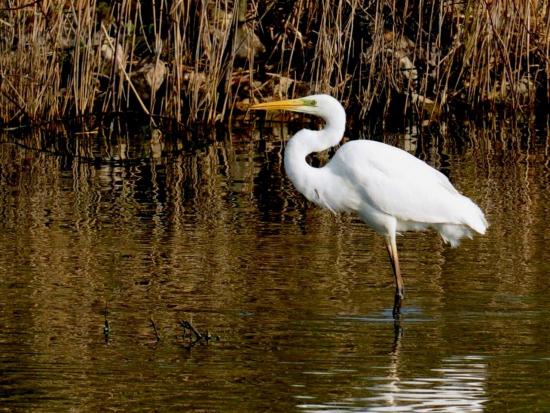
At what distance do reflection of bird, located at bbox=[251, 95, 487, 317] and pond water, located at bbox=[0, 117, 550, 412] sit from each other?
1.22 feet

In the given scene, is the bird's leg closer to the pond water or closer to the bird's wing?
the pond water

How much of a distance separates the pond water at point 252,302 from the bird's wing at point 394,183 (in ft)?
1.37

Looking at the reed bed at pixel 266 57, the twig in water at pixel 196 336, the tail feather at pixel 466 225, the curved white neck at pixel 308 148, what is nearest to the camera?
the twig in water at pixel 196 336

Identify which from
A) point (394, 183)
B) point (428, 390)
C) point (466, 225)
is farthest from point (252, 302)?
point (428, 390)

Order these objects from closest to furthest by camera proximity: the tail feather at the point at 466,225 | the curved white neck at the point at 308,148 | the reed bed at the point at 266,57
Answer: the curved white neck at the point at 308,148 < the tail feather at the point at 466,225 < the reed bed at the point at 266,57

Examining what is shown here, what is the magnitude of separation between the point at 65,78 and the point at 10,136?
172 cm

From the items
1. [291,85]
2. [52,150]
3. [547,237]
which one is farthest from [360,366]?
[291,85]

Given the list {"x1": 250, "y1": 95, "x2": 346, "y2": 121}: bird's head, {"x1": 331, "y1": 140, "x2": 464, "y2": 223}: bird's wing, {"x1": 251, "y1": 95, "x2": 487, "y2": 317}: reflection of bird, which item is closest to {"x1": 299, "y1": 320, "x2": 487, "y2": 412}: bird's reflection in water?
{"x1": 251, "y1": 95, "x2": 487, "y2": 317}: reflection of bird

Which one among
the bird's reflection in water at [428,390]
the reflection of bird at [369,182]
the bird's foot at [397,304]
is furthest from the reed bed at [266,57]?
the bird's reflection in water at [428,390]

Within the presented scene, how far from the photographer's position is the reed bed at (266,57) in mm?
13219

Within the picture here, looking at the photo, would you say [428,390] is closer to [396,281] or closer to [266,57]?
[396,281]

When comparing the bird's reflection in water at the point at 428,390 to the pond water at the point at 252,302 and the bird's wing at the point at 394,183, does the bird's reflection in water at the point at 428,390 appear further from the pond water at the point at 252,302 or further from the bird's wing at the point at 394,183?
the bird's wing at the point at 394,183

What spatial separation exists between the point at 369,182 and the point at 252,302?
1042 millimetres

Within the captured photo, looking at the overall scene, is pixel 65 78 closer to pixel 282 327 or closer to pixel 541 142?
pixel 541 142
